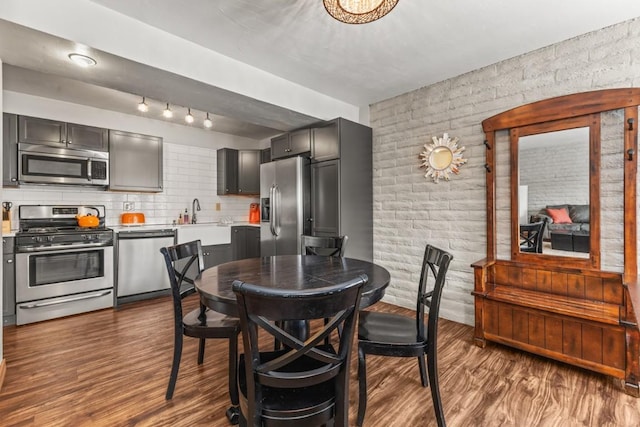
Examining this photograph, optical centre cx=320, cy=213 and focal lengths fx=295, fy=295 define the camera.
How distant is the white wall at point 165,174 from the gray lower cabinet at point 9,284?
69 cm

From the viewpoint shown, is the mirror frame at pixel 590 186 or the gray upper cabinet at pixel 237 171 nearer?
the mirror frame at pixel 590 186

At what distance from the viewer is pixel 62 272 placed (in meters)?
3.30

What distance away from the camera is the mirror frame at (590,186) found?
2.32m

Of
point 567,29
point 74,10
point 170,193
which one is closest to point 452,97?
point 567,29

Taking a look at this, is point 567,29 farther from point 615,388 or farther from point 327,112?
point 615,388

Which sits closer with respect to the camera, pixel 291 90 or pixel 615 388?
pixel 615 388

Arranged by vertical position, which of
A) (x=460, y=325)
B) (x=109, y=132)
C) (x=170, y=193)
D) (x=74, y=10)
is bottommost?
(x=460, y=325)

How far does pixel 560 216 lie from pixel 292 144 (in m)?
3.01

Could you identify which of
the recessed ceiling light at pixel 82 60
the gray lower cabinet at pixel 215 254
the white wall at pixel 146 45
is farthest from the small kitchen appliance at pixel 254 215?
the recessed ceiling light at pixel 82 60

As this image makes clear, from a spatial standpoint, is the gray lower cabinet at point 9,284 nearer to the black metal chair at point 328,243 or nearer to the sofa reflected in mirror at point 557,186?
the black metal chair at point 328,243

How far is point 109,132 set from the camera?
3.93 m

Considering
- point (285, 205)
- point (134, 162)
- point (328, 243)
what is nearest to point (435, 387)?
point (328, 243)

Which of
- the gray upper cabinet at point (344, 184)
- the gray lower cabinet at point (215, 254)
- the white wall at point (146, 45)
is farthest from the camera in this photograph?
the gray lower cabinet at point (215, 254)

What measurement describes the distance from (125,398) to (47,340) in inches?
59.4
